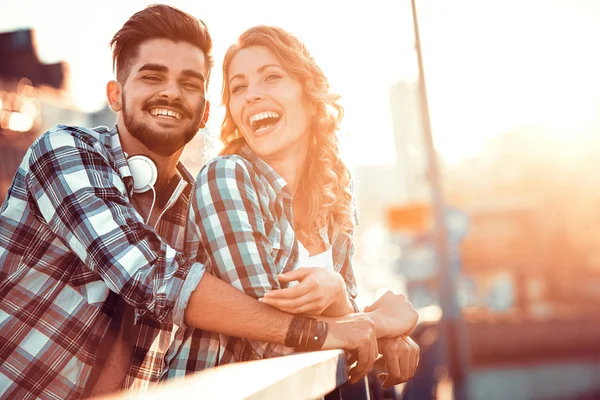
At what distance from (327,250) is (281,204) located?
0.86 ft

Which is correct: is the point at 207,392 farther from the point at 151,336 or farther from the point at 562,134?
the point at 562,134

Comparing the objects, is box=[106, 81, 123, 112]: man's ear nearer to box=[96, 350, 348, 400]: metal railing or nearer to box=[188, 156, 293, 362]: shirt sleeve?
box=[188, 156, 293, 362]: shirt sleeve

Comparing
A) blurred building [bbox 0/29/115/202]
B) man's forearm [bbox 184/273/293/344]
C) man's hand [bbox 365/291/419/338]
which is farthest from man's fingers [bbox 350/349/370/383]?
blurred building [bbox 0/29/115/202]

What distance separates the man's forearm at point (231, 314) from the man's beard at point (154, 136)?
775mm

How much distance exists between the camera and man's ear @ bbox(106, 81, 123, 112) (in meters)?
2.72

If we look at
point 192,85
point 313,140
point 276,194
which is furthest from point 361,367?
point 192,85

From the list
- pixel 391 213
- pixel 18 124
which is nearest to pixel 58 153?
pixel 391 213

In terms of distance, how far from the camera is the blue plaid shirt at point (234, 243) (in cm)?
202

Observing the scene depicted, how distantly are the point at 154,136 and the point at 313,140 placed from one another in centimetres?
60

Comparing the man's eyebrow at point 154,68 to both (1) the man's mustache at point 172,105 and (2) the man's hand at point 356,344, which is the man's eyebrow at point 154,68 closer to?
(1) the man's mustache at point 172,105

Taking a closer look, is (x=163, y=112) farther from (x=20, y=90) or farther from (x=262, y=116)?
(x=20, y=90)

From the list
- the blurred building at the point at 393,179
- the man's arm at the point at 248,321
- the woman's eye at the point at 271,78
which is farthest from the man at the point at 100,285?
the blurred building at the point at 393,179

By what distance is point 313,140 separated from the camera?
2.81 meters

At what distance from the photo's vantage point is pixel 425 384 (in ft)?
15.1
